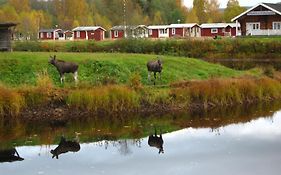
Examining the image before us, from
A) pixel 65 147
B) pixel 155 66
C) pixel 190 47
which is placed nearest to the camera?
pixel 65 147

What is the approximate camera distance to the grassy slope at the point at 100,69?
29625 mm

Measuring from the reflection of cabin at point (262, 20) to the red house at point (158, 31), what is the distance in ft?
64.2

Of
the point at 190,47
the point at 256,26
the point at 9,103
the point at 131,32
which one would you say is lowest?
the point at 9,103

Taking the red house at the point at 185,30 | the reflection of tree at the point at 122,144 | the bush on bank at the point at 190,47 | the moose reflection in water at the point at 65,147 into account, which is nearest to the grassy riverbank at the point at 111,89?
the moose reflection in water at the point at 65,147

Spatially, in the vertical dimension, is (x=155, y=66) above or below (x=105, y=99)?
above

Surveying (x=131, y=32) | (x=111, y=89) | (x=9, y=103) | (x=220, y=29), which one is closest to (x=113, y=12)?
(x=220, y=29)

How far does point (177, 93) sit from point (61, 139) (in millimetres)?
7442

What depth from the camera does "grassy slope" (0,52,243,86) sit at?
97.2 feet

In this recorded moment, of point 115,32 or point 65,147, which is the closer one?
point 65,147

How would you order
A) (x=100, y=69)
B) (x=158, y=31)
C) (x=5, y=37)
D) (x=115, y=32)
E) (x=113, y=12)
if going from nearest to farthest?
(x=100, y=69), (x=5, y=37), (x=115, y=32), (x=158, y=31), (x=113, y=12)

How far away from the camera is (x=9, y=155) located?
1945cm

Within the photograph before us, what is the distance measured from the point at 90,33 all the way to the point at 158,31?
1159 cm

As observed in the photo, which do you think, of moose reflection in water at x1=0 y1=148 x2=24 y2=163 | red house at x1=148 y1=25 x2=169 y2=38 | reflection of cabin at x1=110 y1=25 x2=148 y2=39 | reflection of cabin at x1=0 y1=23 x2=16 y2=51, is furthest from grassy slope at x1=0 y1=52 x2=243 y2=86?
red house at x1=148 y1=25 x2=169 y2=38

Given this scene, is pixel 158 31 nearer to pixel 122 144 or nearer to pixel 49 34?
pixel 49 34
